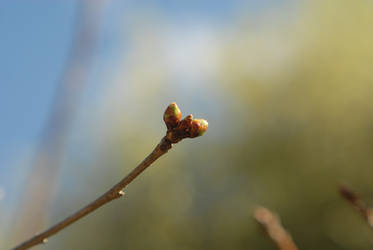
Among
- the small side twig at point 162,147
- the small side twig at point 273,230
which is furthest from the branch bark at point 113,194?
the small side twig at point 273,230

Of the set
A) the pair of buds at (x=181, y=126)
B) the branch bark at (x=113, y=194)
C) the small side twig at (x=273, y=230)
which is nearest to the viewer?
the branch bark at (x=113, y=194)

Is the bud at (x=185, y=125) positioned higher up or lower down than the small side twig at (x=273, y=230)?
higher up

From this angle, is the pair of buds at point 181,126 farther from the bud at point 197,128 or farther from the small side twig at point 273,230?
the small side twig at point 273,230

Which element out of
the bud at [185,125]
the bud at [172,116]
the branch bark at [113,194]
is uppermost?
the bud at [172,116]

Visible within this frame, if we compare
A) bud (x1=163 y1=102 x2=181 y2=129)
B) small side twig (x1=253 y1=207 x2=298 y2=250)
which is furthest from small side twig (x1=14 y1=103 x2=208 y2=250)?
small side twig (x1=253 y1=207 x2=298 y2=250)

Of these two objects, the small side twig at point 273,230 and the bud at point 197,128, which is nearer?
the bud at point 197,128

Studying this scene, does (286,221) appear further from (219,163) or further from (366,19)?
(366,19)

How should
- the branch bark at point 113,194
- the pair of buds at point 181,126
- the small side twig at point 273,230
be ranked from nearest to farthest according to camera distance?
the branch bark at point 113,194 → the pair of buds at point 181,126 → the small side twig at point 273,230
